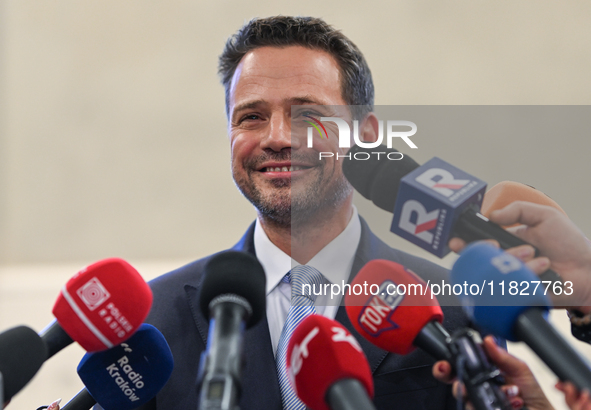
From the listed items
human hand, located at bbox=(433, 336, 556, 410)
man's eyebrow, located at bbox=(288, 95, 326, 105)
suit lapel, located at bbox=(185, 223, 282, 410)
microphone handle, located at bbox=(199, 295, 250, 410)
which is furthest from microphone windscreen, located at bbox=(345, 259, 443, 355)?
man's eyebrow, located at bbox=(288, 95, 326, 105)

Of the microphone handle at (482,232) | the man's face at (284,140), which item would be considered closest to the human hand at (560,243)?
the microphone handle at (482,232)

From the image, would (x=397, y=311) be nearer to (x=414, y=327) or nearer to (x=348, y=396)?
(x=414, y=327)

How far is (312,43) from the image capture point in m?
1.98

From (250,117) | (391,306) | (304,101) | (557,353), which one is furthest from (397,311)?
(250,117)

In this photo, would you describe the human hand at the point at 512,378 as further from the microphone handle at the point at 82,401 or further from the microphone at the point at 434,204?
the microphone handle at the point at 82,401

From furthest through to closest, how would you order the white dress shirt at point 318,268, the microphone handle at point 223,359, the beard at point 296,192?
the beard at point 296,192
the white dress shirt at point 318,268
the microphone handle at point 223,359

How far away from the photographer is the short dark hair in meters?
1.97

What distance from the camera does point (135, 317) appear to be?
1.11m

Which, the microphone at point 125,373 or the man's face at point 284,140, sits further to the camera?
the man's face at point 284,140

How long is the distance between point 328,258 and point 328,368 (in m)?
0.91

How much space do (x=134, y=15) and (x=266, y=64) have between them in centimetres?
298

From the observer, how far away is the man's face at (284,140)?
1.79 m

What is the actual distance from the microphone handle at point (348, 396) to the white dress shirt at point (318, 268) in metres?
0.80

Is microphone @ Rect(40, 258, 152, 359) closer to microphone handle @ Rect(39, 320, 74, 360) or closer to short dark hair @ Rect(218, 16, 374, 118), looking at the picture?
microphone handle @ Rect(39, 320, 74, 360)
